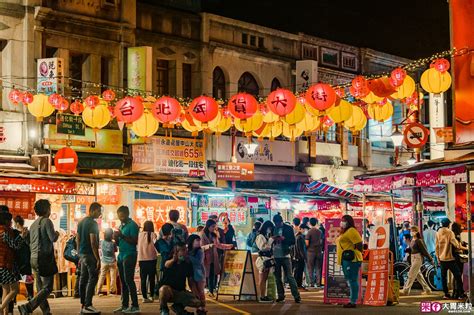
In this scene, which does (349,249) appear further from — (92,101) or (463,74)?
(92,101)

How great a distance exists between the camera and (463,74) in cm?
2598

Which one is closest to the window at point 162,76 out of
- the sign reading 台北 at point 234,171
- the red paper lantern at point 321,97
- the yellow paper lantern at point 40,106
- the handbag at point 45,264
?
the sign reading 台北 at point 234,171

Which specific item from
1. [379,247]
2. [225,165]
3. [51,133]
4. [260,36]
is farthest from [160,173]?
[379,247]

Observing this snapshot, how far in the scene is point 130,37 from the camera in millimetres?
31984

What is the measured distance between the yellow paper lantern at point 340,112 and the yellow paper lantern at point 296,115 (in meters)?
0.77

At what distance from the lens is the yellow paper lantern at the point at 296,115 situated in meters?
24.5

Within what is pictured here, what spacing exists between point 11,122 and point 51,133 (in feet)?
4.39

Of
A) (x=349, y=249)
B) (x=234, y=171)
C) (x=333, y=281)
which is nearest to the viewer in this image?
(x=349, y=249)

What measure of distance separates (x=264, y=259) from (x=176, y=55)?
14812 mm

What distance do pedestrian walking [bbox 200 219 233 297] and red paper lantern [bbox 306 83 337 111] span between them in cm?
405

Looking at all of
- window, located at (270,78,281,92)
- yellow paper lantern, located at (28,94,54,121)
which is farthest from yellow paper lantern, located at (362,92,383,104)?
window, located at (270,78,281,92)

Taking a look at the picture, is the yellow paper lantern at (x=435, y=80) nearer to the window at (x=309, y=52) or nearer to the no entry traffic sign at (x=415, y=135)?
the no entry traffic sign at (x=415, y=135)

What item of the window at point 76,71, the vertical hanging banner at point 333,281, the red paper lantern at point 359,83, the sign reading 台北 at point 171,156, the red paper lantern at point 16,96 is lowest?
the vertical hanging banner at point 333,281

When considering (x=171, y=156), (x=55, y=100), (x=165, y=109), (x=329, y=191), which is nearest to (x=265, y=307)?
(x=165, y=109)
